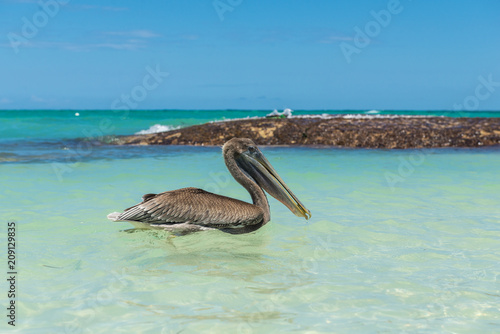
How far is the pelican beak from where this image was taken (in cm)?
552

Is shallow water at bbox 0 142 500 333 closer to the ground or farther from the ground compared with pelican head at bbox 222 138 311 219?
closer to the ground

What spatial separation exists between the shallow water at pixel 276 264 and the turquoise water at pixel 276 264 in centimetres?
1

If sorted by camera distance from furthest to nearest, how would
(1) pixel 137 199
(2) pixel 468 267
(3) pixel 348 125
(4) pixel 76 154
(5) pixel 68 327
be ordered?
(3) pixel 348 125, (4) pixel 76 154, (1) pixel 137 199, (2) pixel 468 267, (5) pixel 68 327

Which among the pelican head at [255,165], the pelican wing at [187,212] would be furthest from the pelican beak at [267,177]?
the pelican wing at [187,212]

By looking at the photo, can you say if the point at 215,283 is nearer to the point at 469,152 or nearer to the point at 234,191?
the point at 234,191

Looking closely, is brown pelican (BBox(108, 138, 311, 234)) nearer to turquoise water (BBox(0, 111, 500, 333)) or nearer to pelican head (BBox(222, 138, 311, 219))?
pelican head (BBox(222, 138, 311, 219))

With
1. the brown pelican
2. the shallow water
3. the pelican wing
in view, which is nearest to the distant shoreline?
the shallow water

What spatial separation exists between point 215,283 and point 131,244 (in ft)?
4.73

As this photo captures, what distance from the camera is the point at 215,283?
3.88 metres

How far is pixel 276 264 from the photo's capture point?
4.37 m

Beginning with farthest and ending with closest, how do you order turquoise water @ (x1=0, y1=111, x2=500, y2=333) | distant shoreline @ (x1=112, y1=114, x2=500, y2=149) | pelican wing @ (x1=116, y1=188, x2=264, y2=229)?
distant shoreline @ (x1=112, y1=114, x2=500, y2=149), pelican wing @ (x1=116, y1=188, x2=264, y2=229), turquoise water @ (x1=0, y1=111, x2=500, y2=333)

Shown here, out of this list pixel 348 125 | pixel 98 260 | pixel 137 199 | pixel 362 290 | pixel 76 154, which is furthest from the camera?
pixel 348 125

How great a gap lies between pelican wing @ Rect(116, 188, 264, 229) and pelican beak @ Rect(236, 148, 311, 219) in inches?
20.7

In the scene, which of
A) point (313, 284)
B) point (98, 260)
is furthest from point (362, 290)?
point (98, 260)
